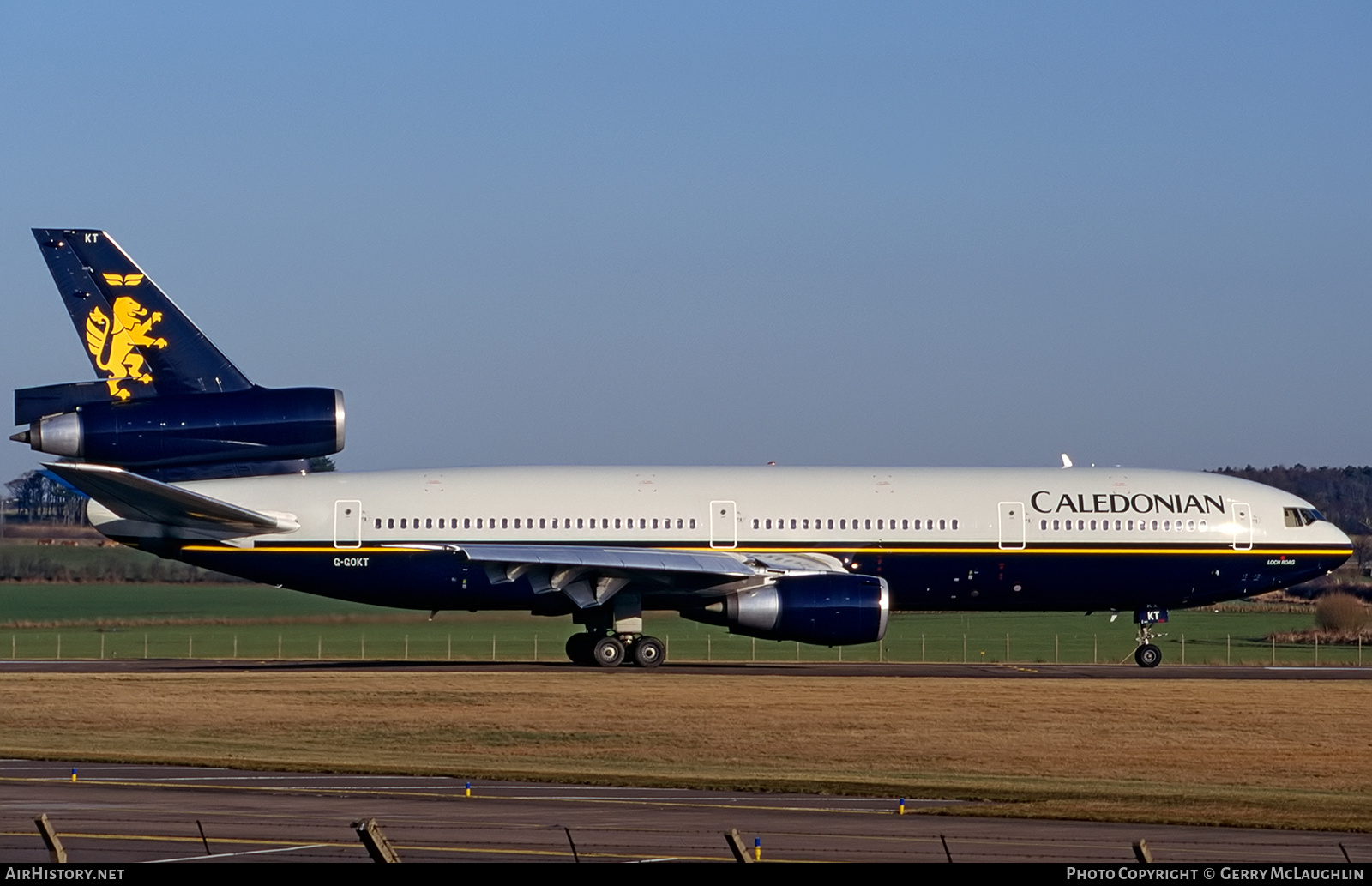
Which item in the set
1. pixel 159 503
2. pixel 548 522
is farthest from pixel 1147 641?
pixel 159 503

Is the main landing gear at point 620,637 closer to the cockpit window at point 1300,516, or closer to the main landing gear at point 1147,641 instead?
the main landing gear at point 1147,641

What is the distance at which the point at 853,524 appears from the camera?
135 feet

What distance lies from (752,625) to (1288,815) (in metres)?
19.7

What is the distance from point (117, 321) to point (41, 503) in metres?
59.8

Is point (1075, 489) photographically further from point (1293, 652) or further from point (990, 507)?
A: point (1293, 652)

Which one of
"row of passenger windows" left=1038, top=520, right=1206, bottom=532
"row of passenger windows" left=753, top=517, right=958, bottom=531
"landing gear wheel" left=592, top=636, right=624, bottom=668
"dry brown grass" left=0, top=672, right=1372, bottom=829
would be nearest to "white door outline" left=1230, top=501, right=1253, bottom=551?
"row of passenger windows" left=1038, top=520, right=1206, bottom=532

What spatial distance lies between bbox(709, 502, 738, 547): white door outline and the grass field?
639cm

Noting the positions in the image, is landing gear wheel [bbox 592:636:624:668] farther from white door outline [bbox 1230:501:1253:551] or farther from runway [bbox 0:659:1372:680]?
white door outline [bbox 1230:501:1253:551]

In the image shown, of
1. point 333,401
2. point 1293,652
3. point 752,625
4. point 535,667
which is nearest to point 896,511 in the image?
point 752,625

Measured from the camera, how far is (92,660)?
44.3 metres

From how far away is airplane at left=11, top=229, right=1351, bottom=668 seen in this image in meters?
38.6

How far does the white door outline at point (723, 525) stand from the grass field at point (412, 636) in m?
6.39

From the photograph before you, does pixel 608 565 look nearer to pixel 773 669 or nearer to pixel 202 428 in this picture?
pixel 773 669
